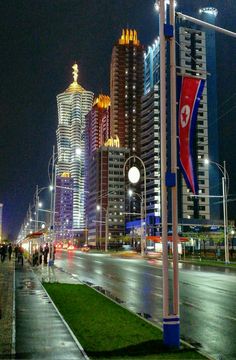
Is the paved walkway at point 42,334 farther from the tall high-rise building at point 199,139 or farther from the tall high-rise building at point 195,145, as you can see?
the tall high-rise building at point 199,139

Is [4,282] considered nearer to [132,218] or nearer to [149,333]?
[149,333]

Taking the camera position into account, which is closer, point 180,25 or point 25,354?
point 25,354

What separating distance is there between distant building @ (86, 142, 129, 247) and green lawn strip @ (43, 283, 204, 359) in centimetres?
15019

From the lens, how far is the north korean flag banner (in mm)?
9789

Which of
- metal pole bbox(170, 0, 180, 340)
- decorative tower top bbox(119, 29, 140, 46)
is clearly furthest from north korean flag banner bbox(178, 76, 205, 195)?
decorative tower top bbox(119, 29, 140, 46)

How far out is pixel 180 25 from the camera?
467 ft

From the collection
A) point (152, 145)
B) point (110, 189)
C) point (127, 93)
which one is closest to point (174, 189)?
point (152, 145)

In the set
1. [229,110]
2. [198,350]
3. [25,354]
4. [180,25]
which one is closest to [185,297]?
[198,350]

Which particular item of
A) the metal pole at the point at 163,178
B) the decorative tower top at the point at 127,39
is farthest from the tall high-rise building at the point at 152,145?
the metal pole at the point at 163,178

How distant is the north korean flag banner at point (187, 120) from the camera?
32.1ft

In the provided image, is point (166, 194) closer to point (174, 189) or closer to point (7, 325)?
point (174, 189)

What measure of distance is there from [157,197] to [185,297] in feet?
427

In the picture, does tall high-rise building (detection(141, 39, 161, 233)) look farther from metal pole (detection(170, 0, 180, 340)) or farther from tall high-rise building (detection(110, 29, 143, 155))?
metal pole (detection(170, 0, 180, 340))

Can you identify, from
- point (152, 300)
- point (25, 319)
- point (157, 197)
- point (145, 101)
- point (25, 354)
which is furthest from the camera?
point (145, 101)
